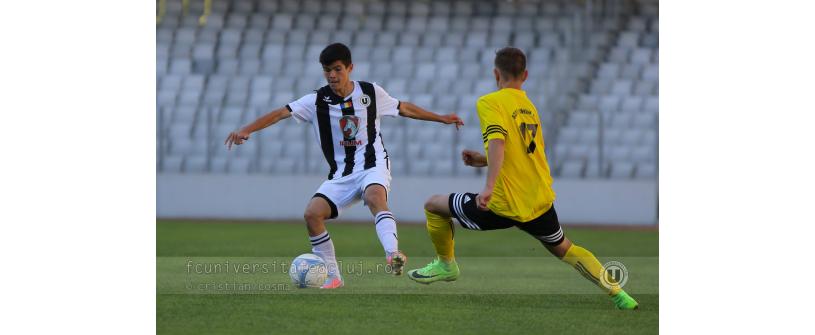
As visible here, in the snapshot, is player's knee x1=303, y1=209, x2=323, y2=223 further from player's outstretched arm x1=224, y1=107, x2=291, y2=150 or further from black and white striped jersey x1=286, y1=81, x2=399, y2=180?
player's outstretched arm x1=224, y1=107, x2=291, y2=150

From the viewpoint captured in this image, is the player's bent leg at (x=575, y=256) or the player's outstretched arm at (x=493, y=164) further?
the player's bent leg at (x=575, y=256)

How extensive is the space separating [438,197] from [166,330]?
217cm

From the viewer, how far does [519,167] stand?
7.18 m

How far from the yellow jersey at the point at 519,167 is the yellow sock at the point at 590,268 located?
327 mm

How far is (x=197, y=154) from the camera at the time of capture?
18531 mm

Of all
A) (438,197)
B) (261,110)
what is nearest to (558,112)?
(261,110)

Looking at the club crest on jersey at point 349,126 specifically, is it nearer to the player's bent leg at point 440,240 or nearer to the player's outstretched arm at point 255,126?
the player's outstretched arm at point 255,126

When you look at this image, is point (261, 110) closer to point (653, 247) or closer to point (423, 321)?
point (653, 247)

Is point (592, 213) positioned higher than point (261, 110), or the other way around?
point (261, 110)

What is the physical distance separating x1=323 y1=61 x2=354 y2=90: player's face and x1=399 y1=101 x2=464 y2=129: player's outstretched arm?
0.49m

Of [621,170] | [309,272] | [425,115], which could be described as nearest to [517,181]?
[425,115]

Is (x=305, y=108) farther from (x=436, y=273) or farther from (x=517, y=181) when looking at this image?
(x=517, y=181)

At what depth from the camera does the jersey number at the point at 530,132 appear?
23.4 ft

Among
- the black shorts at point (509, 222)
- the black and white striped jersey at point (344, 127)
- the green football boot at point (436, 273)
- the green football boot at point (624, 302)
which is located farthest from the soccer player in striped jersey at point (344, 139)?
the green football boot at point (624, 302)
